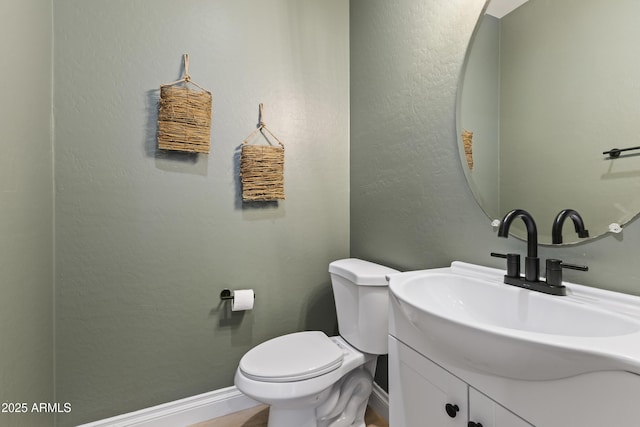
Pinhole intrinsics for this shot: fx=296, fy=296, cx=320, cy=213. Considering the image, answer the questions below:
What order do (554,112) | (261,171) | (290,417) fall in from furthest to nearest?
(261,171) → (290,417) → (554,112)

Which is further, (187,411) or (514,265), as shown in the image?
(187,411)

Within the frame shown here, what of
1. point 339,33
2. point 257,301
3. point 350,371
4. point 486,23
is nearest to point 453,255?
point 350,371

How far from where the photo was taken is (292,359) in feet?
4.09

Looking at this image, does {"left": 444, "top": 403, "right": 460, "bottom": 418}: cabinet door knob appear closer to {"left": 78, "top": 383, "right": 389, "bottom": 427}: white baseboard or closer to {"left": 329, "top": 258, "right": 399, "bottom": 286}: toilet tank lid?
{"left": 329, "top": 258, "right": 399, "bottom": 286}: toilet tank lid

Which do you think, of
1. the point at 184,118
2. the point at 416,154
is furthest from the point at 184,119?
the point at 416,154

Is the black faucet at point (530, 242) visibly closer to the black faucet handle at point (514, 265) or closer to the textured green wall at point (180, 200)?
the black faucet handle at point (514, 265)

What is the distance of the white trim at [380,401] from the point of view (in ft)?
4.99

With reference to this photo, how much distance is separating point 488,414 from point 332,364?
2.26 ft

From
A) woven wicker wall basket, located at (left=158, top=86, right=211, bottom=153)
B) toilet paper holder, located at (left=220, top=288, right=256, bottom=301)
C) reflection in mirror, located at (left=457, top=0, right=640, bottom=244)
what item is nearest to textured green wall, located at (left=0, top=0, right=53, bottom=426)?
woven wicker wall basket, located at (left=158, top=86, right=211, bottom=153)

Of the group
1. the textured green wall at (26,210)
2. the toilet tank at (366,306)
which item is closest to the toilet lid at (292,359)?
the toilet tank at (366,306)

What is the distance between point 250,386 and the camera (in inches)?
44.9

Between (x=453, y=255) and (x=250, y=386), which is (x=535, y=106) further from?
(x=250, y=386)

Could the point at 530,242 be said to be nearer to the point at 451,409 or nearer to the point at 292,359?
the point at 451,409

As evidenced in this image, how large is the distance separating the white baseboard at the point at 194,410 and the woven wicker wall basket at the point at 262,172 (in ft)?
3.44
